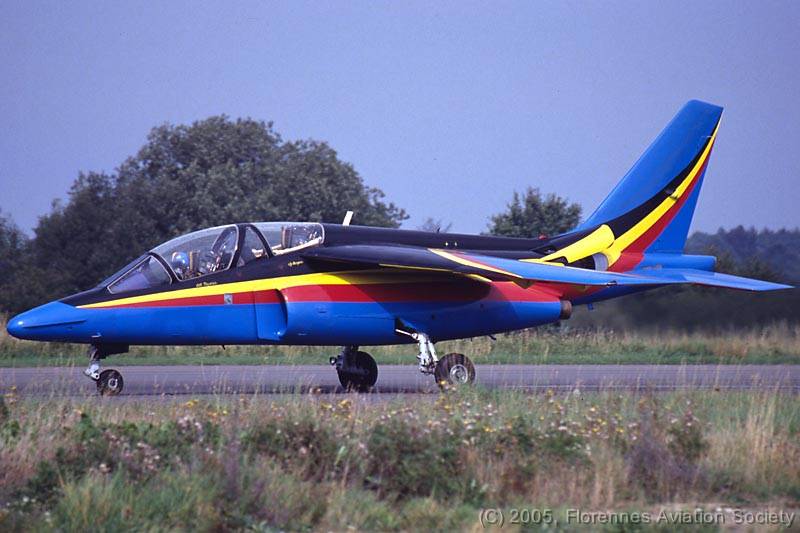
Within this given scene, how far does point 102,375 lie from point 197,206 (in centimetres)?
3554

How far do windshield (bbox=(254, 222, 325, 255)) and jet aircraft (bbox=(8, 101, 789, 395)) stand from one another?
0.06ft

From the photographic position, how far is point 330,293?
1550cm

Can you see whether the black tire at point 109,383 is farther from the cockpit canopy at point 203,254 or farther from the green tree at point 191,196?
the green tree at point 191,196

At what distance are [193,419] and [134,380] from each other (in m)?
8.97

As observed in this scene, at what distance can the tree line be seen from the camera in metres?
41.5

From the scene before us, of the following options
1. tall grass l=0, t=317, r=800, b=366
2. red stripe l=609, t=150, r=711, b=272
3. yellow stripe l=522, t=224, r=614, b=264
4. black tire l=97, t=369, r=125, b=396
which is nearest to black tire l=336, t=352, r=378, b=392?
yellow stripe l=522, t=224, r=614, b=264

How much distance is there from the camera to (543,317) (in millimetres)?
16703

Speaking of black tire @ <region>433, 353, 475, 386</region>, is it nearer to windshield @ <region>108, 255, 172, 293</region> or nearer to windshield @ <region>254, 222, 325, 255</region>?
windshield @ <region>254, 222, 325, 255</region>

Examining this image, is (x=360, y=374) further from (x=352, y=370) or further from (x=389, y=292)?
(x=389, y=292)

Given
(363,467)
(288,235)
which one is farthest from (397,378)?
(363,467)

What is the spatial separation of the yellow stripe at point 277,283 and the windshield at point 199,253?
28 centimetres

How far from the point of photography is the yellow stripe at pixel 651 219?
18312 millimetres

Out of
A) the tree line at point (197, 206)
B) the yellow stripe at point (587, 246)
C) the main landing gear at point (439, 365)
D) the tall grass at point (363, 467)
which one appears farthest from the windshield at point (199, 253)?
the tree line at point (197, 206)

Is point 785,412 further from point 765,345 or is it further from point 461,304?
point 765,345
